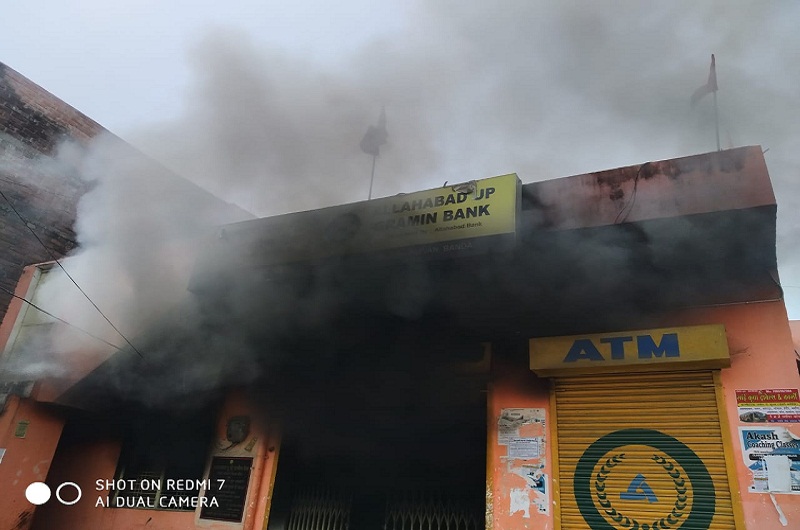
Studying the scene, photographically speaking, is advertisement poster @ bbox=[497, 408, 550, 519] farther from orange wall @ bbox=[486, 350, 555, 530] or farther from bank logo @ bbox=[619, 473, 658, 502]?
bank logo @ bbox=[619, 473, 658, 502]

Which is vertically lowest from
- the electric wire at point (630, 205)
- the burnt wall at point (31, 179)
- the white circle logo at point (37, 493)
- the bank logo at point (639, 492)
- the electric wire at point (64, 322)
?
the white circle logo at point (37, 493)

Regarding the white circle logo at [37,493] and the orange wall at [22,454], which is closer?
the orange wall at [22,454]

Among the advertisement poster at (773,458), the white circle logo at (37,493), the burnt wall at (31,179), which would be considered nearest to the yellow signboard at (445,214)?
the advertisement poster at (773,458)

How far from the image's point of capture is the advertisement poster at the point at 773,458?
4.14 metres

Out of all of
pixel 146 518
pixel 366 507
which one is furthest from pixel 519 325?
pixel 146 518

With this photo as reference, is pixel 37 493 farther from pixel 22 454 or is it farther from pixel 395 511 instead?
pixel 395 511

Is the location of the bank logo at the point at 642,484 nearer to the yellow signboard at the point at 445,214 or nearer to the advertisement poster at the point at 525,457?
the advertisement poster at the point at 525,457

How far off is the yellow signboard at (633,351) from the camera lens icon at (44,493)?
20.5 ft

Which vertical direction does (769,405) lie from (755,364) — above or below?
below

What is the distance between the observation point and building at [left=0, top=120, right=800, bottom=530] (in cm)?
452

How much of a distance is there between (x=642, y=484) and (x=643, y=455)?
9.6 inches

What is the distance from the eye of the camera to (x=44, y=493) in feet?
22.4

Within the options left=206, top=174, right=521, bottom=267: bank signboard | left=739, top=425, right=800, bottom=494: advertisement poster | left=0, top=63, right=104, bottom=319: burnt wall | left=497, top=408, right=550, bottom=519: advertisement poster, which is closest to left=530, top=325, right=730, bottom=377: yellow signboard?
left=497, top=408, right=550, bottom=519: advertisement poster

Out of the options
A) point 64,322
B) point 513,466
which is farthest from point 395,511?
point 64,322
